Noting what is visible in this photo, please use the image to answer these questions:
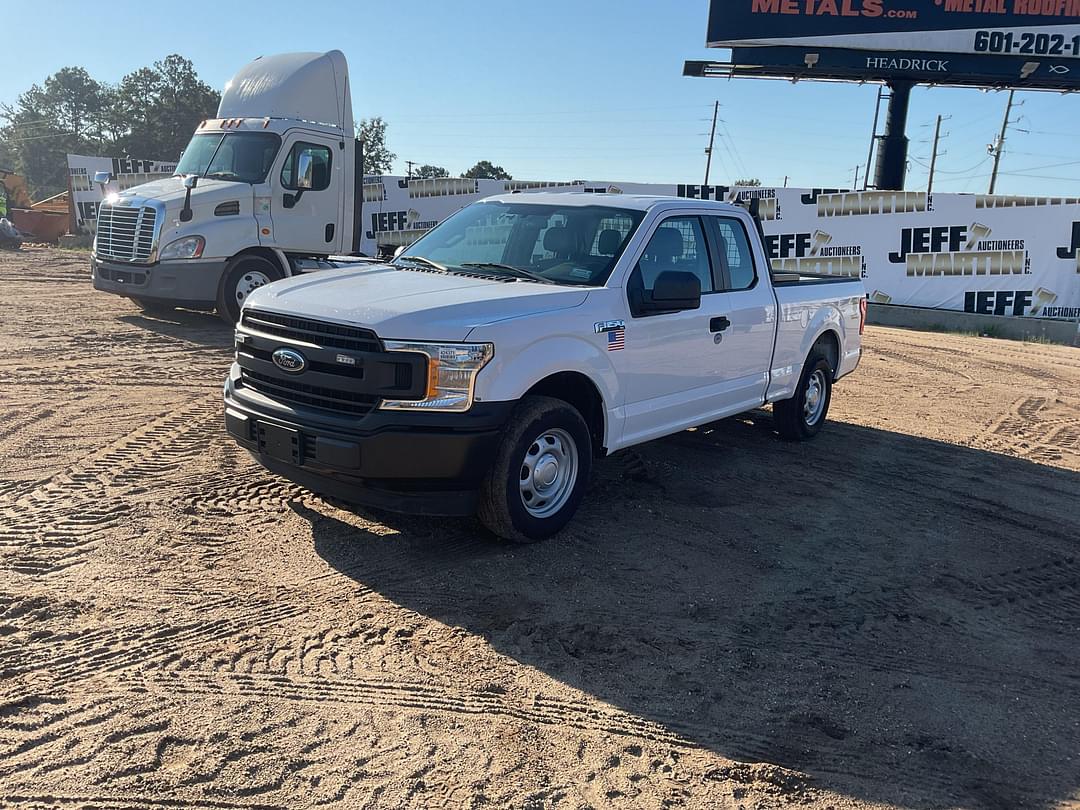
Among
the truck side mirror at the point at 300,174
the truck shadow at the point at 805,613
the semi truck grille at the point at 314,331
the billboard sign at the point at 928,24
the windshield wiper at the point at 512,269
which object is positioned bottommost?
the truck shadow at the point at 805,613

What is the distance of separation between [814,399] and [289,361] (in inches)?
206

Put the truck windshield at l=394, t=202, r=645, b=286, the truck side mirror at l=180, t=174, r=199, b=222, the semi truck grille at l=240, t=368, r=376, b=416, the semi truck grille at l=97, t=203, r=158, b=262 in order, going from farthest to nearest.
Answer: the semi truck grille at l=97, t=203, r=158, b=262, the truck side mirror at l=180, t=174, r=199, b=222, the truck windshield at l=394, t=202, r=645, b=286, the semi truck grille at l=240, t=368, r=376, b=416

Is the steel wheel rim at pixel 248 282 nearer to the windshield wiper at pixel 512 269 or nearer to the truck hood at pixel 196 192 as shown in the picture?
the truck hood at pixel 196 192

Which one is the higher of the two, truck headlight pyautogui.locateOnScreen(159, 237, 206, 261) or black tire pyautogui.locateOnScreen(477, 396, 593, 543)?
truck headlight pyautogui.locateOnScreen(159, 237, 206, 261)

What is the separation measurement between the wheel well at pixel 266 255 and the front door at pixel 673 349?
7.15 metres

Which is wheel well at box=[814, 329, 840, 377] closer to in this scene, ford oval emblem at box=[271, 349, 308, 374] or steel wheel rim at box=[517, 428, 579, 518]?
steel wheel rim at box=[517, 428, 579, 518]

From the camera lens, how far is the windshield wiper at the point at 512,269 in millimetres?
5312

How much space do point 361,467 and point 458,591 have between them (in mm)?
817

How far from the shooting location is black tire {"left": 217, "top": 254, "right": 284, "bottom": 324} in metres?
11.4

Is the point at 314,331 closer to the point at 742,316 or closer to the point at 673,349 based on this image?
the point at 673,349

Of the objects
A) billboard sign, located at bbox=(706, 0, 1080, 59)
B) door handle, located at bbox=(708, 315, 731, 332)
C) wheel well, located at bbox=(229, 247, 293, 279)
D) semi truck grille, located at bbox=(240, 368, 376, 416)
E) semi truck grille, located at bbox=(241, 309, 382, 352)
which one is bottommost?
semi truck grille, located at bbox=(240, 368, 376, 416)

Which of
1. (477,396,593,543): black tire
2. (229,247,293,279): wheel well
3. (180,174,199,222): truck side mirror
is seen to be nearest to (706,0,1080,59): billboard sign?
(229,247,293,279): wheel well

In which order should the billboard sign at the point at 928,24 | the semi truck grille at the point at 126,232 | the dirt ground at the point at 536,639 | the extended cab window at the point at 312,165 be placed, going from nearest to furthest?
the dirt ground at the point at 536,639, the semi truck grille at the point at 126,232, the extended cab window at the point at 312,165, the billboard sign at the point at 928,24

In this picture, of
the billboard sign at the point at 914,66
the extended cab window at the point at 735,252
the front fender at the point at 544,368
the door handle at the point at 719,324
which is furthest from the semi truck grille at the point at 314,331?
the billboard sign at the point at 914,66
